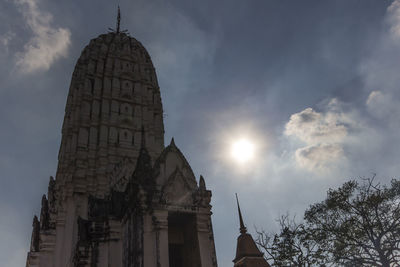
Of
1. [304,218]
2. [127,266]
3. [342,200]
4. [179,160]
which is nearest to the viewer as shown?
[127,266]

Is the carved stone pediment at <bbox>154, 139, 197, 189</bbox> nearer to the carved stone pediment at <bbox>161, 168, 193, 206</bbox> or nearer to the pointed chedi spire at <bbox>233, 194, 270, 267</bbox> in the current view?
the carved stone pediment at <bbox>161, 168, 193, 206</bbox>

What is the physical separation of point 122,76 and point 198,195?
1036 inches

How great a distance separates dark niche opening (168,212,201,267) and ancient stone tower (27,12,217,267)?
0.09 ft

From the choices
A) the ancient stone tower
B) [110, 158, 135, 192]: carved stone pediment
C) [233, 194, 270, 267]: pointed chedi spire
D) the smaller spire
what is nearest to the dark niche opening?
the ancient stone tower

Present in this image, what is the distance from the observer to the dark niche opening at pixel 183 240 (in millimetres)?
8969

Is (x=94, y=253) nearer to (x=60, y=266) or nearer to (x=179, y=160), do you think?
(x=179, y=160)

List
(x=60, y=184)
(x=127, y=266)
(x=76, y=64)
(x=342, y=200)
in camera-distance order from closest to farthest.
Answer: (x=127, y=266), (x=342, y=200), (x=60, y=184), (x=76, y=64)

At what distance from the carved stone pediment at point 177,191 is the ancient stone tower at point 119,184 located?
27 mm

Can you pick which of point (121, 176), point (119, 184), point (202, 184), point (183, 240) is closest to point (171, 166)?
point (202, 184)

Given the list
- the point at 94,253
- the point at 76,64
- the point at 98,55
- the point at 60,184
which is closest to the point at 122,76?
the point at 98,55

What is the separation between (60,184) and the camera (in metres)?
27.8

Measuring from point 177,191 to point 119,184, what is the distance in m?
6.00

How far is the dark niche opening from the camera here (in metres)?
8.97

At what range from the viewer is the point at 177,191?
30.2ft
